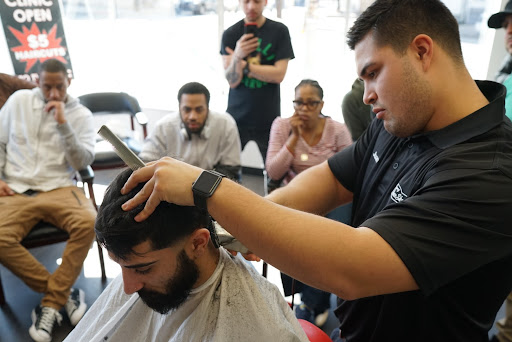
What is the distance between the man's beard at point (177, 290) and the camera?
1125 mm

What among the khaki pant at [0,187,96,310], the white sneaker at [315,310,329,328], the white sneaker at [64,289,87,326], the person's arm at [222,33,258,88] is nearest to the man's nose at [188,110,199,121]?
the person's arm at [222,33,258,88]

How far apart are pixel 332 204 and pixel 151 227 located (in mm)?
584

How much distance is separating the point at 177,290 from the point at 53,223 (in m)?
1.65

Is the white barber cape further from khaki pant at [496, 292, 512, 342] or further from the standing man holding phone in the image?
the standing man holding phone

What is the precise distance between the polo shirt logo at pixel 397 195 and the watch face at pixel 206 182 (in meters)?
0.44

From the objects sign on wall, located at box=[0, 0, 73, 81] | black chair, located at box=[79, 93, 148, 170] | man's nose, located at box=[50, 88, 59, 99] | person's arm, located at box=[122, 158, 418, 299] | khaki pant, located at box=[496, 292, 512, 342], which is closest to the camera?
person's arm, located at box=[122, 158, 418, 299]

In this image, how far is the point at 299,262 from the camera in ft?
2.54

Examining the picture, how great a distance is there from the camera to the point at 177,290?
3.76 ft

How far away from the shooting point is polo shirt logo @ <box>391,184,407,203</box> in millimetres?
944

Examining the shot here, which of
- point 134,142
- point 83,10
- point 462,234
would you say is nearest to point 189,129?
point 134,142

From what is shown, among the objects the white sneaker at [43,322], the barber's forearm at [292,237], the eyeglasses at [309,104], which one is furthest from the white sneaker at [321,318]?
the barber's forearm at [292,237]

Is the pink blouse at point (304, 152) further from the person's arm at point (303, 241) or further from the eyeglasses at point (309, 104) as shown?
the person's arm at point (303, 241)

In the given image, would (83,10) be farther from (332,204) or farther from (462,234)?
(462,234)

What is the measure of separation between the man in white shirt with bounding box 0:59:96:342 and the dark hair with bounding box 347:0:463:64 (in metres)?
2.10
